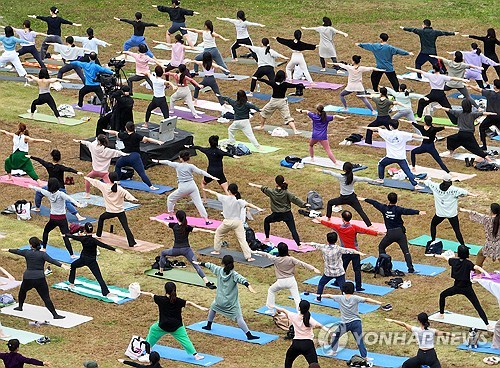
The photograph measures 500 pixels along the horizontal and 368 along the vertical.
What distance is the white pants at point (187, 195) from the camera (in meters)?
34.5

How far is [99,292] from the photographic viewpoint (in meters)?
30.4

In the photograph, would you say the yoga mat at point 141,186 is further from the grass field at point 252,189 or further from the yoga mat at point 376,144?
the yoga mat at point 376,144

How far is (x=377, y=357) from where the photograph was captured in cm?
2717

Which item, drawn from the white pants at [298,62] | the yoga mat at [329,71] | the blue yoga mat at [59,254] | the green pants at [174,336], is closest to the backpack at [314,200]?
the blue yoga mat at [59,254]

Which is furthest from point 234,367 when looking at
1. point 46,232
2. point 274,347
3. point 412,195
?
point 412,195

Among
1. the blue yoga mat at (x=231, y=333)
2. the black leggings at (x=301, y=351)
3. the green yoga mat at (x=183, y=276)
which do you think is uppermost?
the black leggings at (x=301, y=351)

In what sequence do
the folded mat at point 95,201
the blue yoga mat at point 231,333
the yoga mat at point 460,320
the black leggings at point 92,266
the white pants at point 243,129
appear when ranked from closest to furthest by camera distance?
1. the blue yoga mat at point 231,333
2. the yoga mat at point 460,320
3. the black leggings at point 92,266
4. the folded mat at point 95,201
5. the white pants at point 243,129

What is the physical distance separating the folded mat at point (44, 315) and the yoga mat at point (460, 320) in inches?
288

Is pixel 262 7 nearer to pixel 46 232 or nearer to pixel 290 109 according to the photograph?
pixel 290 109

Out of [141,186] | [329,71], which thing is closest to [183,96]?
[141,186]

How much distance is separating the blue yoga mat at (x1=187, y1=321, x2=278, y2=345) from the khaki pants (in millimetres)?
3497

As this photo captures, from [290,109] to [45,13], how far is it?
15.9m

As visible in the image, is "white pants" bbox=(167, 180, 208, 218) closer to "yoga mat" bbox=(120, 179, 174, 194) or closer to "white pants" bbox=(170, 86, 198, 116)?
"yoga mat" bbox=(120, 179, 174, 194)

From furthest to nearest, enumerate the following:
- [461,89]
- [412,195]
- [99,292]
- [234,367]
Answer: [461,89]
[412,195]
[99,292]
[234,367]
